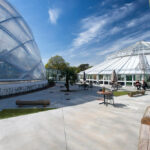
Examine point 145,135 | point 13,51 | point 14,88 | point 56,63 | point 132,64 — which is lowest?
point 145,135

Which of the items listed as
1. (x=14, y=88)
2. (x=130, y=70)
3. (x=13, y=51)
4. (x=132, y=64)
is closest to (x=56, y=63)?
(x=132, y=64)

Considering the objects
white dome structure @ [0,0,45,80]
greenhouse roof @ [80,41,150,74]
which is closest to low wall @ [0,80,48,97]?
white dome structure @ [0,0,45,80]

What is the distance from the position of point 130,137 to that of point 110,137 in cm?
70

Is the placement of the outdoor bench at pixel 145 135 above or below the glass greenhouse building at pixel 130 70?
below

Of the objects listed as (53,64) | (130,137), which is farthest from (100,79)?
(53,64)

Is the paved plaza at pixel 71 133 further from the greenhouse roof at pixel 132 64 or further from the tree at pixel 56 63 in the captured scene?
the tree at pixel 56 63

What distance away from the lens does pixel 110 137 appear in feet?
11.2

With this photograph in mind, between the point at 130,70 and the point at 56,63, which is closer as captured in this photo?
the point at 130,70

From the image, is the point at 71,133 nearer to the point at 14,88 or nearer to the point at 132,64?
the point at 14,88

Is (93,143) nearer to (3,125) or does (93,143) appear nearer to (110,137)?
(110,137)

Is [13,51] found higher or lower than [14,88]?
higher

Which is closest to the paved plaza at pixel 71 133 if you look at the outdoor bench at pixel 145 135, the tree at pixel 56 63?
the outdoor bench at pixel 145 135

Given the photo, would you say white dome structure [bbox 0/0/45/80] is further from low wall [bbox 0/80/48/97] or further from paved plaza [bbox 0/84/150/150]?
paved plaza [bbox 0/84/150/150]

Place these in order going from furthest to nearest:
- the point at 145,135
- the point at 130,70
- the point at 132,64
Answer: the point at 132,64 < the point at 130,70 < the point at 145,135
